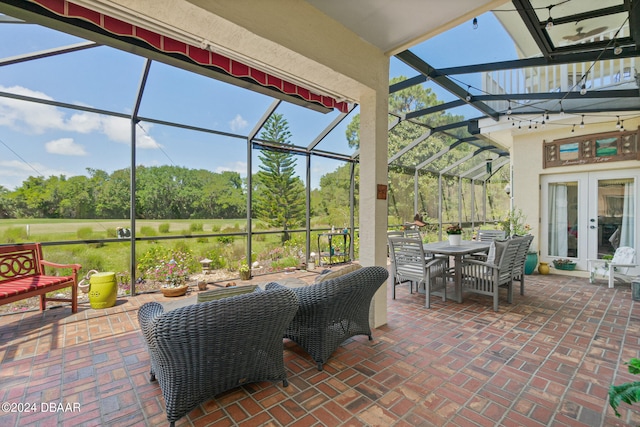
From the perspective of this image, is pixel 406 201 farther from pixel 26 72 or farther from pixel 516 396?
pixel 26 72

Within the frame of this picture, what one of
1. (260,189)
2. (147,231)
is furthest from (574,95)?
(147,231)

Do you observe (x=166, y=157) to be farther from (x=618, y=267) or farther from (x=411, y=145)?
(x=618, y=267)

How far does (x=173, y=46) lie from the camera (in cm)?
243

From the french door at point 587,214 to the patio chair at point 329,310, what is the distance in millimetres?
5923

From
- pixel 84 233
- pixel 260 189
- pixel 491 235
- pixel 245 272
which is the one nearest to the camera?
pixel 84 233

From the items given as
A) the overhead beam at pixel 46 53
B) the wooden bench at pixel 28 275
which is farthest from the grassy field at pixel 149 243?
the overhead beam at pixel 46 53

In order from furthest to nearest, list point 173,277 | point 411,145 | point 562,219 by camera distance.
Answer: point 411,145 < point 562,219 < point 173,277

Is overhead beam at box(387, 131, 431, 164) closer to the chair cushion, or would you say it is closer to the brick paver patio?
the brick paver patio

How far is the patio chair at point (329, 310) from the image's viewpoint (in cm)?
230

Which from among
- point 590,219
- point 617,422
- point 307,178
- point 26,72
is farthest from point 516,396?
point 26,72

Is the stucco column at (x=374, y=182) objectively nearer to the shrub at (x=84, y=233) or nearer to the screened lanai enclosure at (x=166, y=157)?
the screened lanai enclosure at (x=166, y=157)

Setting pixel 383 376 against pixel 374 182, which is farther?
pixel 374 182

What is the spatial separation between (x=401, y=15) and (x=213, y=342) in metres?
3.11

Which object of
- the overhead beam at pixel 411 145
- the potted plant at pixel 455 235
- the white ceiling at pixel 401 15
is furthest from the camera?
the overhead beam at pixel 411 145
